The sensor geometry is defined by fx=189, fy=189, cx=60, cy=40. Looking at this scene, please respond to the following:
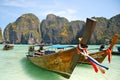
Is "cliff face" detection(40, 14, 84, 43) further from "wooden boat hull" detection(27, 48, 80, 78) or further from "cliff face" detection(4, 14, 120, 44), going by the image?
"wooden boat hull" detection(27, 48, 80, 78)

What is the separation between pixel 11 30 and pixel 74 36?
68.9 metres

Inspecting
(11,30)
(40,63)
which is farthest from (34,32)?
(40,63)

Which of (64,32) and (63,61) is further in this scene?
(64,32)

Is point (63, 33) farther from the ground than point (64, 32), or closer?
closer

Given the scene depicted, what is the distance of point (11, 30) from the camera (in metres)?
200

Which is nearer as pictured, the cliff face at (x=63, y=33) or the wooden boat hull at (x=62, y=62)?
the wooden boat hull at (x=62, y=62)

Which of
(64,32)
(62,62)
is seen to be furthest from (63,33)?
(62,62)

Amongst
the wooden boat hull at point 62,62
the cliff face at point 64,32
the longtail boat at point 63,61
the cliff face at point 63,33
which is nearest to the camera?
the longtail boat at point 63,61

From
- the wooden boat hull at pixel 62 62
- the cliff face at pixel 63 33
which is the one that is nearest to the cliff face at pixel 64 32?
the cliff face at pixel 63 33

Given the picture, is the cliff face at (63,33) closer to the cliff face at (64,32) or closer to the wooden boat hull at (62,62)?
the cliff face at (64,32)

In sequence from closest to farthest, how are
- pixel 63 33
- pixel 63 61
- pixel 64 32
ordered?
1. pixel 63 61
2. pixel 63 33
3. pixel 64 32

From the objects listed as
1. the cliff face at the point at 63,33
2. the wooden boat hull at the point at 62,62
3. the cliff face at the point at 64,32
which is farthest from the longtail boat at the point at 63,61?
the cliff face at the point at 63,33

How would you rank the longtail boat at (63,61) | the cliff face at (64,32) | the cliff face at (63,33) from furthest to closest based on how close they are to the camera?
the cliff face at (63,33) < the cliff face at (64,32) < the longtail boat at (63,61)

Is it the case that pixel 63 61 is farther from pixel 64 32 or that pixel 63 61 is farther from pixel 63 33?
pixel 64 32
